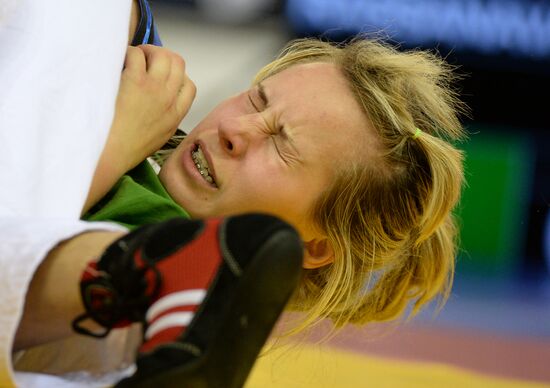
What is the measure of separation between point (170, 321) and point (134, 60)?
0.57 metres

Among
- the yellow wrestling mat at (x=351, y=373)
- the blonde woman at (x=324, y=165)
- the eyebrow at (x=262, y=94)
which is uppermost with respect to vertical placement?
the eyebrow at (x=262, y=94)

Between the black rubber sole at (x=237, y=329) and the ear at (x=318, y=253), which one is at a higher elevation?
the black rubber sole at (x=237, y=329)

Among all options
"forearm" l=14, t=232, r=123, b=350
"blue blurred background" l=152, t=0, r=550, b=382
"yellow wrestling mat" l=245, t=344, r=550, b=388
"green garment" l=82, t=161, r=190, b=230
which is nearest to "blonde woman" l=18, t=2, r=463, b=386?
"green garment" l=82, t=161, r=190, b=230

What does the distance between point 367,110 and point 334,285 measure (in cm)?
27

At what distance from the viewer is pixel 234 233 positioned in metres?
0.73

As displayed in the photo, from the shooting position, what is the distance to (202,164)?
4.03 feet

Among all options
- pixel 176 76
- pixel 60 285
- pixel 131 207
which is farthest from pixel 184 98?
pixel 60 285

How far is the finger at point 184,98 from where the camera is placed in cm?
124

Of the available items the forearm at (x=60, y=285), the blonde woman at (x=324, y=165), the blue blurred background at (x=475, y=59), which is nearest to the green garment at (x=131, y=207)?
the blonde woman at (x=324, y=165)

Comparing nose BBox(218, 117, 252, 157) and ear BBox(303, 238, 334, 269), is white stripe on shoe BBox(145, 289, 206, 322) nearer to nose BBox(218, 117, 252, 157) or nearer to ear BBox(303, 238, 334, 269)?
A: nose BBox(218, 117, 252, 157)

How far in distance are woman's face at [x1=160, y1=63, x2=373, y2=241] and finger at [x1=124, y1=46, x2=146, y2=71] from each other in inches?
5.3

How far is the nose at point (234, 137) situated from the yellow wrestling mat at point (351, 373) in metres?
0.61

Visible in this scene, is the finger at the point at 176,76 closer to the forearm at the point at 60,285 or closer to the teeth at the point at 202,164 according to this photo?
the teeth at the point at 202,164

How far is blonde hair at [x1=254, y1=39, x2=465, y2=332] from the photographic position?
128 centimetres
